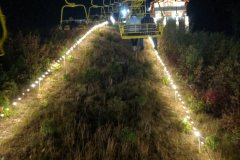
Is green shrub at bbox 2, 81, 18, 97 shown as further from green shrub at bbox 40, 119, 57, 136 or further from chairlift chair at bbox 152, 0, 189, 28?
chairlift chair at bbox 152, 0, 189, 28

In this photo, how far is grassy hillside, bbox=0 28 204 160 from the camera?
5710mm

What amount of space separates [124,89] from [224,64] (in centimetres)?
379

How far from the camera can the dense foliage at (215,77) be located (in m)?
7.36

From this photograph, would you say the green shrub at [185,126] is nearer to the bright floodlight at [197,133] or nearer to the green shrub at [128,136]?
the bright floodlight at [197,133]

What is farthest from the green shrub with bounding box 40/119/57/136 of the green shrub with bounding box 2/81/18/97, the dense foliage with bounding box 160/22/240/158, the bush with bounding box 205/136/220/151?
the dense foliage with bounding box 160/22/240/158

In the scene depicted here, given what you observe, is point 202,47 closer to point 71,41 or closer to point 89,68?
point 89,68

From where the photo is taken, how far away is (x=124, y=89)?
30.3 ft

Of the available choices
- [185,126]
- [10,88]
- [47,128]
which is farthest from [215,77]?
[10,88]

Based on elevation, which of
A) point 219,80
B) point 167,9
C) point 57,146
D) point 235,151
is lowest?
point 235,151

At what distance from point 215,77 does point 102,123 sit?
4.84 meters

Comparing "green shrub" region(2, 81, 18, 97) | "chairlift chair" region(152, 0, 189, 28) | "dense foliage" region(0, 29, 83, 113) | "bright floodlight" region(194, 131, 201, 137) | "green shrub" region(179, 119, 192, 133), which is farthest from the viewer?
"chairlift chair" region(152, 0, 189, 28)

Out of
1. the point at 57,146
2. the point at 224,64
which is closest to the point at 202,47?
the point at 224,64

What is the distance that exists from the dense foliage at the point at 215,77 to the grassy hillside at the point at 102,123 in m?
1.11

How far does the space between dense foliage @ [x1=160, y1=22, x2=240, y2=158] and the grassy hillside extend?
43.6 inches
